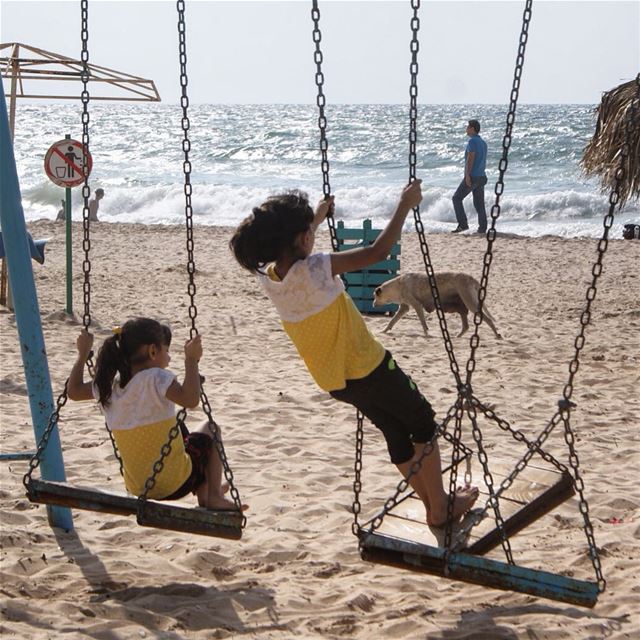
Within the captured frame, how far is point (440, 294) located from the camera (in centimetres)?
962

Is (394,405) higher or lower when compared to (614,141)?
lower

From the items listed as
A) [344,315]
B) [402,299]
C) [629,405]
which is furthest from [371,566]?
[402,299]

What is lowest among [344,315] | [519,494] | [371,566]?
[371,566]

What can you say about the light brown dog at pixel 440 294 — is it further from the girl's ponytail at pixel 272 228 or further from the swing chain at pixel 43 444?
the girl's ponytail at pixel 272 228

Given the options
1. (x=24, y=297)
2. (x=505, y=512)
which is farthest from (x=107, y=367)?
(x=505, y=512)

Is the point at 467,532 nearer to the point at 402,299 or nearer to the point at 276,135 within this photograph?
the point at 402,299

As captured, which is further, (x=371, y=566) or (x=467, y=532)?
(x=371, y=566)

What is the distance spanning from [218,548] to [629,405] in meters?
3.59

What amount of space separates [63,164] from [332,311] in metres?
6.32

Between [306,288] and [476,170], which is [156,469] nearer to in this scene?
[306,288]

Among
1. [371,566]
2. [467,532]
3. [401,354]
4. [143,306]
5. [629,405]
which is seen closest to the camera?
[467,532]

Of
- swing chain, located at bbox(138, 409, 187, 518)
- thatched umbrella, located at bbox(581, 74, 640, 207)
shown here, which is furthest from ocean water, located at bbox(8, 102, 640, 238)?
swing chain, located at bbox(138, 409, 187, 518)

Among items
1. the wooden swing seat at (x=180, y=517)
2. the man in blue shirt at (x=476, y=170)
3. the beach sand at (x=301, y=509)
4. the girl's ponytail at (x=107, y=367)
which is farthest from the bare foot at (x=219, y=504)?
the man in blue shirt at (x=476, y=170)

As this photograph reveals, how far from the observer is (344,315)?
3273 millimetres
